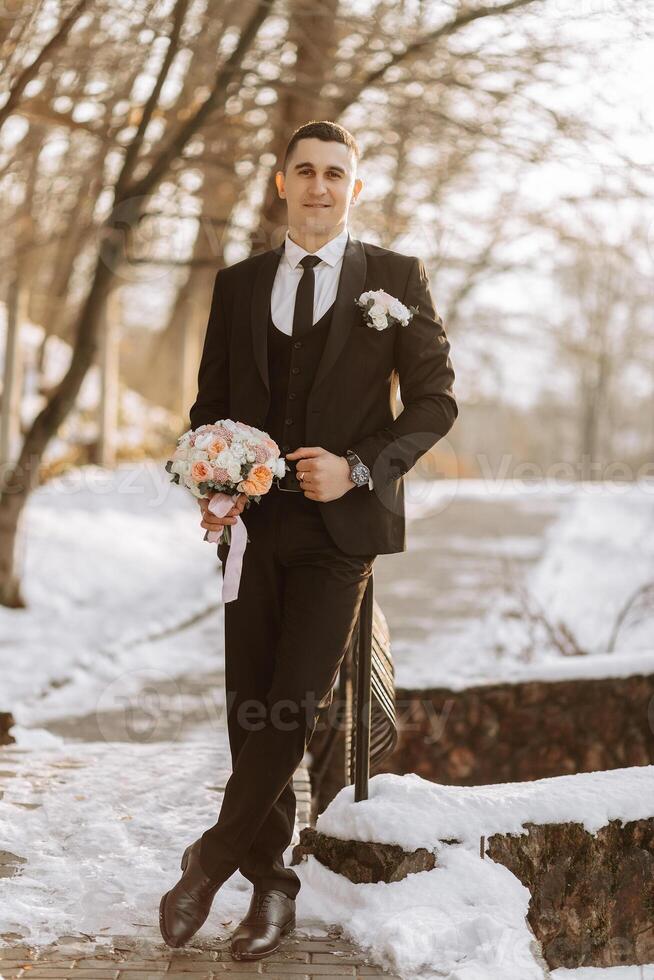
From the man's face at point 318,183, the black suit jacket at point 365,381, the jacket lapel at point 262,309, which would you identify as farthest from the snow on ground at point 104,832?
the man's face at point 318,183

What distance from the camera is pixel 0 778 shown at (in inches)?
217

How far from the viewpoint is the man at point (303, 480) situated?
364 cm

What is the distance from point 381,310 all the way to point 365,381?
0.80ft

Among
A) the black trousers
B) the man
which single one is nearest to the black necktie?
the man

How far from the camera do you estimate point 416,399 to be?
380cm

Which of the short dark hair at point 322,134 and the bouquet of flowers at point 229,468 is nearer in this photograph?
the bouquet of flowers at point 229,468

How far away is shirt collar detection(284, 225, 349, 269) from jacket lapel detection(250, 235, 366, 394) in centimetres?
2

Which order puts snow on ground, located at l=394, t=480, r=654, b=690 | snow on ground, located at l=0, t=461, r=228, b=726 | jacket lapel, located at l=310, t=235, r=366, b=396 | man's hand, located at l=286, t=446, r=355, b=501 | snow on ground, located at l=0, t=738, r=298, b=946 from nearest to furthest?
man's hand, located at l=286, t=446, r=355, b=501, jacket lapel, located at l=310, t=235, r=366, b=396, snow on ground, located at l=0, t=738, r=298, b=946, snow on ground, located at l=394, t=480, r=654, b=690, snow on ground, located at l=0, t=461, r=228, b=726

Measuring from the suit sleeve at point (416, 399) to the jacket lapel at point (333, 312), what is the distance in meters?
0.16

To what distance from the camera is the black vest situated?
148 inches

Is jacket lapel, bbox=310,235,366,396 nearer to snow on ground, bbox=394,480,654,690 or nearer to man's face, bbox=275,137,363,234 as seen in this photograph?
man's face, bbox=275,137,363,234

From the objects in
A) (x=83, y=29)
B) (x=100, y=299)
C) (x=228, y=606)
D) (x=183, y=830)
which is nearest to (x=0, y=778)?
(x=183, y=830)

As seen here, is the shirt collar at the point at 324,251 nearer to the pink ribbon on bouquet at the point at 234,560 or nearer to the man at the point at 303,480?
the man at the point at 303,480

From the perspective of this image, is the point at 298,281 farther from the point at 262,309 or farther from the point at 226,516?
the point at 226,516
